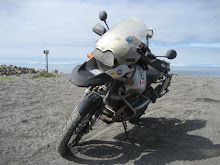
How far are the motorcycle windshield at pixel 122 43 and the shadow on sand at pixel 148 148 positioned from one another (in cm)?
157

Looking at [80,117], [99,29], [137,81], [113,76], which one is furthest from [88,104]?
[99,29]

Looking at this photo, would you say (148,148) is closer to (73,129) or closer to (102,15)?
(73,129)

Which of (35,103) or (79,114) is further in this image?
(35,103)

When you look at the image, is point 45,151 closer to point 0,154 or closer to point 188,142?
point 0,154

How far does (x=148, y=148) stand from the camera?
467cm

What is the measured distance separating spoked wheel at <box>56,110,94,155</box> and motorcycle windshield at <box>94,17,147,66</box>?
3.08ft

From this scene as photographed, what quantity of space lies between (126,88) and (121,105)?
49 centimetres

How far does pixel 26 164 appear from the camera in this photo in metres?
3.88

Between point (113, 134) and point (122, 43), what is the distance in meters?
2.14

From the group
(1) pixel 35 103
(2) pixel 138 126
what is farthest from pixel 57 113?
(2) pixel 138 126

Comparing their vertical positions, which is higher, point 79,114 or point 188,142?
point 79,114

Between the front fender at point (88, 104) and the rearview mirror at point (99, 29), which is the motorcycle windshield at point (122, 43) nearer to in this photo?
the front fender at point (88, 104)

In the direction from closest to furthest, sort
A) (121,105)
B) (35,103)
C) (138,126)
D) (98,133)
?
(121,105), (98,133), (138,126), (35,103)

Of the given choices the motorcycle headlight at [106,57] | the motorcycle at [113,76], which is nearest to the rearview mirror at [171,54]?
the motorcycle at [113,76]
